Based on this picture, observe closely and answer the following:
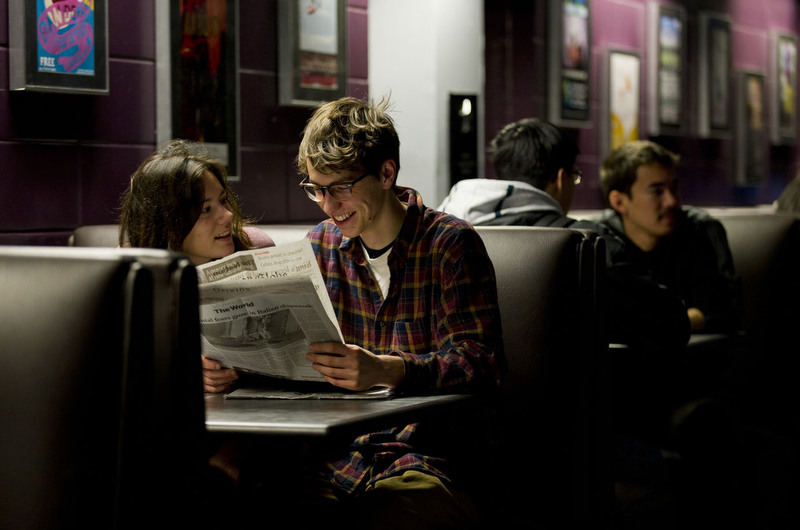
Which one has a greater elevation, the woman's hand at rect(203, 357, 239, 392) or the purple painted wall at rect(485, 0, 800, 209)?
the purple painted wall at rect(485, 0, 800, 209)

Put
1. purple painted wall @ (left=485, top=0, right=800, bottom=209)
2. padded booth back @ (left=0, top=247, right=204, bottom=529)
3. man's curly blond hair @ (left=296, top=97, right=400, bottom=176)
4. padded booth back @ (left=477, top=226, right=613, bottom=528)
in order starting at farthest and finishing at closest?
purple painted wall @ (left=485, top=0, right=800, bottom=209)
padded booth back @ (left=477, top=226, right=613, bottom=528)
man's curly blond hair @ (left=296, top=97, right=400, bottom=176)
padded booth back @ (left=0, top=247, right=204, bottom=529)

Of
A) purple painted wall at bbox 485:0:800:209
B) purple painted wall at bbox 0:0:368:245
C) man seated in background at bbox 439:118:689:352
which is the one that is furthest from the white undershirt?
purple painted wall at bbox 485:0:800:209

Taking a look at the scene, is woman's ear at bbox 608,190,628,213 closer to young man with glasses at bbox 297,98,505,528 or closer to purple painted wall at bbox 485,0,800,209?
purple painted wall at bbox 485,0,800,209

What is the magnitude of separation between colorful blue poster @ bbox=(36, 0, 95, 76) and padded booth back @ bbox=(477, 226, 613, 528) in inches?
56.5

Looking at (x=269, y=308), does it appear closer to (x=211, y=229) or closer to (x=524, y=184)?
(x=211, y=229)

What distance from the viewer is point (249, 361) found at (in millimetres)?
1985

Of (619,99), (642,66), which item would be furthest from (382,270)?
(642,66)

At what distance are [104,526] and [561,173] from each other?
7.52ft

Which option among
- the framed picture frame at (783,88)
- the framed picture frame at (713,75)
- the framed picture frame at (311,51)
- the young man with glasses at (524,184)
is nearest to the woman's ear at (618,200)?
the young man with glasses at (524,184)

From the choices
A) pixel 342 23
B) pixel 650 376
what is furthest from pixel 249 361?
pixel 342 23

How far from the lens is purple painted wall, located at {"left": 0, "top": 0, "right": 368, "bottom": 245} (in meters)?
3.02

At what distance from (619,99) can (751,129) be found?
1.86 metres

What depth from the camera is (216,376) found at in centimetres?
210

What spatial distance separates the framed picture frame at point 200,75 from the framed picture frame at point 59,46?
9.9 inches
